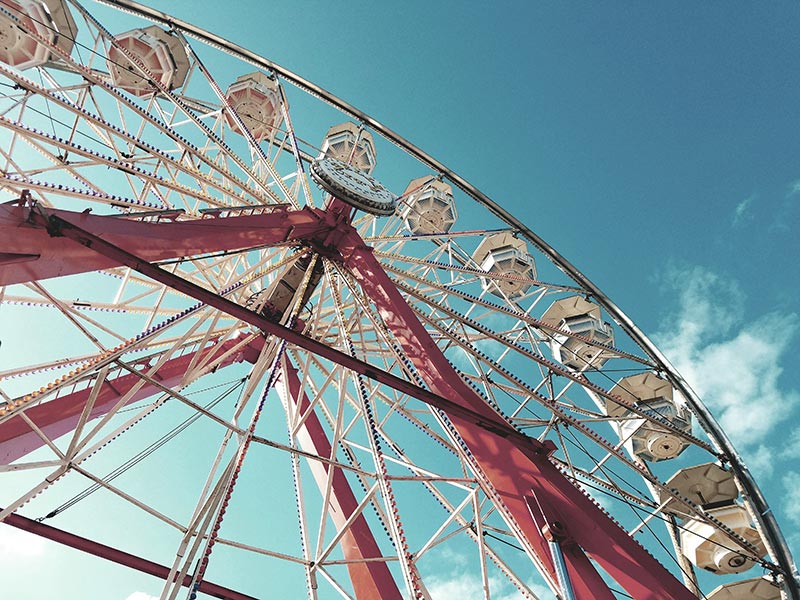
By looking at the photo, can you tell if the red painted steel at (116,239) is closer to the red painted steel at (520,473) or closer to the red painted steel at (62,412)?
the red painted steel at (520,473)

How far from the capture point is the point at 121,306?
31.2 feet

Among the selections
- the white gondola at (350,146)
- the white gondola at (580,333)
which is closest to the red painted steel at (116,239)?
the white gondola at (350,146)

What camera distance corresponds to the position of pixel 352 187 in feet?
32.7

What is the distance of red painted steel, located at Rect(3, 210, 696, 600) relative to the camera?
17.3 feet

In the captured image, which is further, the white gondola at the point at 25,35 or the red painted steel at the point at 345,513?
the white gondola at the point at 25,35

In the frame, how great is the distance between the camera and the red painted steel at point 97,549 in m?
6.32

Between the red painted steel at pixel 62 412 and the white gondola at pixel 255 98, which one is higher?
the white gondola at pixel 255 98

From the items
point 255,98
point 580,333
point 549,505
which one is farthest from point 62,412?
point 580,333

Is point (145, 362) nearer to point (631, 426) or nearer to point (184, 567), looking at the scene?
point (184, 567)

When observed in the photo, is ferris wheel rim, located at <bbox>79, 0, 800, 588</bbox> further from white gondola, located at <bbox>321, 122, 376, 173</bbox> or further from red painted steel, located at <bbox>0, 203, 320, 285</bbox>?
red painted steel, located at <bbox>0, 203, 320, 285</bbox>

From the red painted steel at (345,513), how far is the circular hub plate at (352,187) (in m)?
3.01

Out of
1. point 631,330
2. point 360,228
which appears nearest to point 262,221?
point 360,228

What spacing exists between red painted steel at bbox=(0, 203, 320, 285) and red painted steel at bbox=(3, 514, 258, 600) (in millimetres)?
2842

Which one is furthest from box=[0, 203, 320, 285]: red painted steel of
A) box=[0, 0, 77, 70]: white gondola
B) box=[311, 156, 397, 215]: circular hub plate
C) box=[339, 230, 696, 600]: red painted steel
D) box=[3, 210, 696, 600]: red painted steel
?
box=[0, 0, 77, 70]: white gondola
